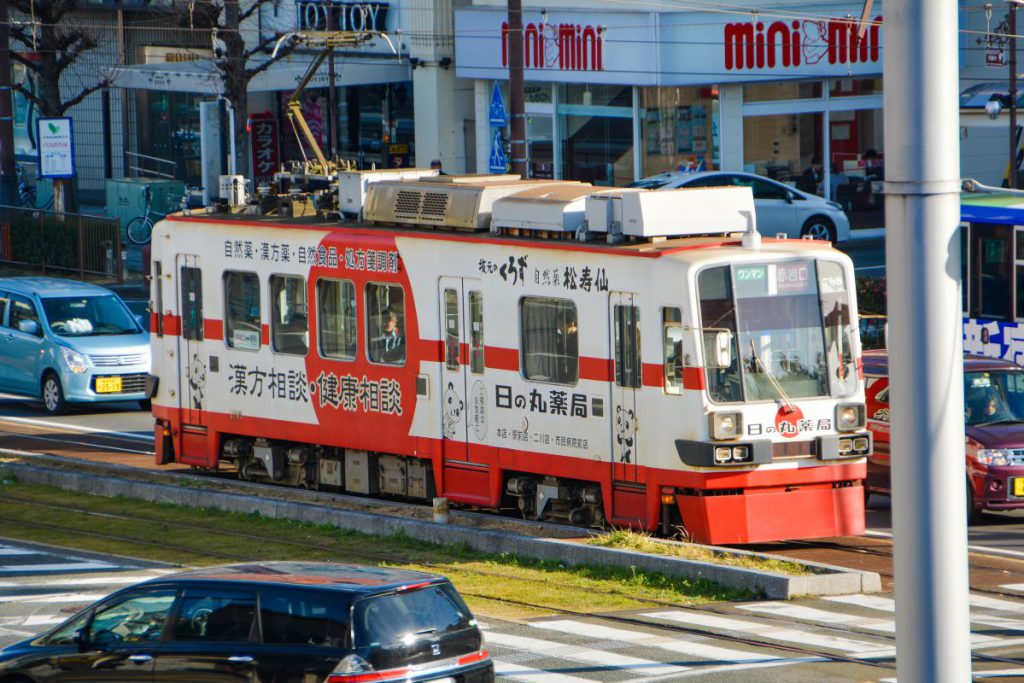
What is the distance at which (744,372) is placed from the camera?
15.1 meters

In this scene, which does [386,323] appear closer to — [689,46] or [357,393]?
[357,393]

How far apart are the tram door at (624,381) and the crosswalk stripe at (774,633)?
92.9 inches

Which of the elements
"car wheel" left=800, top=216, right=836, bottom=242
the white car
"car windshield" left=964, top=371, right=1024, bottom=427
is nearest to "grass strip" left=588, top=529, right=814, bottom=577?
"car windshield" left=964, top=371, right=1024, bottom=427

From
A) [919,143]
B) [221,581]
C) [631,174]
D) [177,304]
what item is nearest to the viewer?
[919,143]

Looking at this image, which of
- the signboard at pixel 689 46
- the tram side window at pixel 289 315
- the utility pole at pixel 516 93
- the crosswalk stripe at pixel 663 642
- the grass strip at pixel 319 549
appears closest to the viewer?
the crosswalk stripe at pixel 663 642

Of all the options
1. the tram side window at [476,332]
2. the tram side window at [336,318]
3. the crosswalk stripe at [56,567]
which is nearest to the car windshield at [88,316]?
the tram side window at [336,318]

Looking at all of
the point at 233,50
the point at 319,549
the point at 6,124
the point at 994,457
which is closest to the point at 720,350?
the point at 994,457

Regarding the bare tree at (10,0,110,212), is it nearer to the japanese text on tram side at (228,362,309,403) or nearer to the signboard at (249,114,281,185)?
the signboard at (249,114,281,185)

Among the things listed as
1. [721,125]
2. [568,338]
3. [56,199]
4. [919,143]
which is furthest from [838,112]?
[919,143]

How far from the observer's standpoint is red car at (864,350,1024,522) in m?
17.0

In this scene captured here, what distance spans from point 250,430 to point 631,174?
2350 cm

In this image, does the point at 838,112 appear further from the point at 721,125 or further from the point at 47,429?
the point at 47,429

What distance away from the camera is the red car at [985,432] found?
17.0 metres

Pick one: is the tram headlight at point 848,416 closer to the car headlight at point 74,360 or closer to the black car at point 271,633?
the black car at point 271,633
